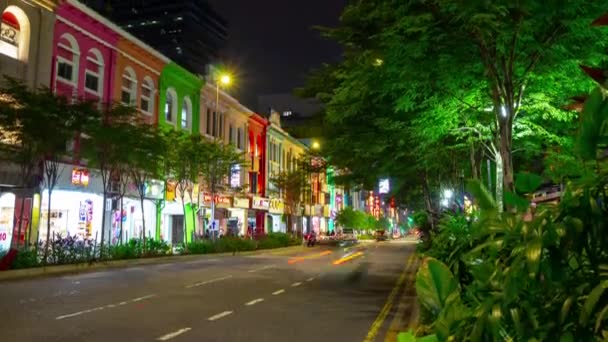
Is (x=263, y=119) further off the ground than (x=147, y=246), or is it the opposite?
(x=263, y=119)

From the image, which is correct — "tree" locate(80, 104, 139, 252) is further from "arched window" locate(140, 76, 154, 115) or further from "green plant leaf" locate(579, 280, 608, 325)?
"green plant leaf" locate(579, 280, 608, 325)

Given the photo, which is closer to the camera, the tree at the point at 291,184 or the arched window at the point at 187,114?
the arched window at the point at 187,114

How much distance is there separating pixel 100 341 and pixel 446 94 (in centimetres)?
982

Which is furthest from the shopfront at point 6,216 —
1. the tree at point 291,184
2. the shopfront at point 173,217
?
the tree at point 291,184

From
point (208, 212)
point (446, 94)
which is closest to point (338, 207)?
point (208, 212)

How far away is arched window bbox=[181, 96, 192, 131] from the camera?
41.6 m

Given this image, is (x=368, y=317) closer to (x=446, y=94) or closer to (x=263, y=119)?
(x=446, y=94)

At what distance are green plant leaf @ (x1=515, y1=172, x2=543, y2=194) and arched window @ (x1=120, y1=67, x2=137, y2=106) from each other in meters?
33.6

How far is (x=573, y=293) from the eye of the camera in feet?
6.81

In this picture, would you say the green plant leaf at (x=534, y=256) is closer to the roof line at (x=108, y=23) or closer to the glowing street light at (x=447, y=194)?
the roof line at (x=108, y=23)

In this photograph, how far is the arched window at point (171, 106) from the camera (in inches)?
1549

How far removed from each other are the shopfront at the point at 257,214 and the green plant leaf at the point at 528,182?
50.0 m

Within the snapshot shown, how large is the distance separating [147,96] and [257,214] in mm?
24018

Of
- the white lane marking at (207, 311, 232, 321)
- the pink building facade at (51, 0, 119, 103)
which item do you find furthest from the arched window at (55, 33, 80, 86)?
the white lane marking at (207, 311, 232, 321)
